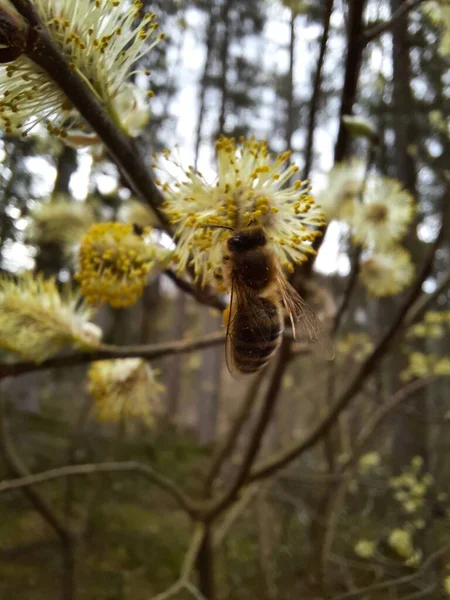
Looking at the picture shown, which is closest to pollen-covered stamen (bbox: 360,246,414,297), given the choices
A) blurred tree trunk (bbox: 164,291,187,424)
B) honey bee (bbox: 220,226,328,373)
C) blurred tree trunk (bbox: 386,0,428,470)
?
honey bee (bbox: 220,226,328,373)

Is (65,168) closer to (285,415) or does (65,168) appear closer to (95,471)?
(95,471)

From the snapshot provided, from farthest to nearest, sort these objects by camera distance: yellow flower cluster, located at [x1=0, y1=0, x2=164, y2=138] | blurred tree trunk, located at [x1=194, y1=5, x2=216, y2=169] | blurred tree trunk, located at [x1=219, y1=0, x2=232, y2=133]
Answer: blurred tree trunk, located at [x1=194, y1=5, x2=216, y2=169]
blurred tree trunk, located at [x1=219, y1=0, x2=232, y2=133]
yellow flower cluster, located at [x1=0, y1=0, x2=164, y2=138]

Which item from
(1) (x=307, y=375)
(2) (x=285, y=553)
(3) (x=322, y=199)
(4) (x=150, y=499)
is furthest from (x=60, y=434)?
(3) (x=322, y=199)

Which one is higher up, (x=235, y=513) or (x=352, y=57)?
(x=352, y=57)

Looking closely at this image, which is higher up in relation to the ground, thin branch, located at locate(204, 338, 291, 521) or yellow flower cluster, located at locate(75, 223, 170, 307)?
yellow flower cluster, located at locate(75, 223, 170, 307)

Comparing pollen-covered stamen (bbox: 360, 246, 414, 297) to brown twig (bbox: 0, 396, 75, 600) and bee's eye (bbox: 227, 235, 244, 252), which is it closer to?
bee's eye (bbox: 227, 235, 244, 252)

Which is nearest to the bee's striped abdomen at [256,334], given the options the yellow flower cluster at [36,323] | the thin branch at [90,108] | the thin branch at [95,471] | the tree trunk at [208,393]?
the thin branch at [90,108]

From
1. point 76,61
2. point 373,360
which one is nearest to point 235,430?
point 373,360
